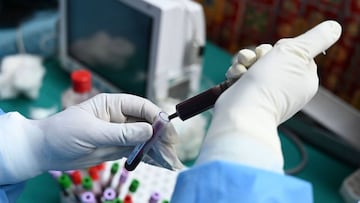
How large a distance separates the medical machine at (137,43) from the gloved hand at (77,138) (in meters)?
0.32

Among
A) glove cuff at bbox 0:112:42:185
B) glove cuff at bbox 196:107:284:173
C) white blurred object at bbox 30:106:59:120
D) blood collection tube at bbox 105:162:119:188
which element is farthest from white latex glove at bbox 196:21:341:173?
white blurred object at bbox 30:106:59:120

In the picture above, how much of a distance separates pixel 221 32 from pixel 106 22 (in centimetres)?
44

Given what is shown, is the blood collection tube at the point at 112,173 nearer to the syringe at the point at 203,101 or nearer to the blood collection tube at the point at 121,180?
the blood collection tube at the point at 121,180

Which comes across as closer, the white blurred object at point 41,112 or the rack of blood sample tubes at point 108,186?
the rack of blood sample tubes at point 108,186

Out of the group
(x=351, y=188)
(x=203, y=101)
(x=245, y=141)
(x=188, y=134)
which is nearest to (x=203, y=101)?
(x=203, y=101)

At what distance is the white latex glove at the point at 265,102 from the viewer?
0.52 metres

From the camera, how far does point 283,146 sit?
1093mm

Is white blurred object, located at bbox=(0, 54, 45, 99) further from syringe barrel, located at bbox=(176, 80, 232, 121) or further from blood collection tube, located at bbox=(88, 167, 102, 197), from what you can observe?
syringe barrel, located at bbox=(176, 80, 232, 121)

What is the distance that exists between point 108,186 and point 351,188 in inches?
18.8

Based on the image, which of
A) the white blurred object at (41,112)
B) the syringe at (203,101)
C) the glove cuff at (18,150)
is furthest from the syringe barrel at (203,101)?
the white blurred object at (41,112)

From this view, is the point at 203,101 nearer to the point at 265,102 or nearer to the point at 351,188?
the point at 265,102

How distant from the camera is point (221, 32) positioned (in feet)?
4.57

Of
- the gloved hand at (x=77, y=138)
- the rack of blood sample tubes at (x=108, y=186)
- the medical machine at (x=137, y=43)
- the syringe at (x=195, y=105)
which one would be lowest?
the rack of blood sample tubes at (x=108, y=186)

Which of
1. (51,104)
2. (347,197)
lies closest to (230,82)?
(347,197)
